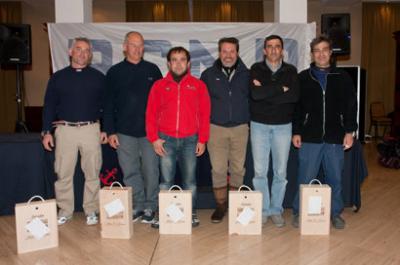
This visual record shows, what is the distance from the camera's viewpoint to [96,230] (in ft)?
9.83

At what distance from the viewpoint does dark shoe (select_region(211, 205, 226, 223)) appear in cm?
314

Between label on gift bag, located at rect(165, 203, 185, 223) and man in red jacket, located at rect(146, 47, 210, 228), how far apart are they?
326mm

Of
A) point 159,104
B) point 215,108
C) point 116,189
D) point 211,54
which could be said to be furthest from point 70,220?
point 211,54

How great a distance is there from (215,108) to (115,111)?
2.51 feet

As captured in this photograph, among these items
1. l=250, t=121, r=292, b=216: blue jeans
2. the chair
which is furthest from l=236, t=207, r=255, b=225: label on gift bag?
the chair

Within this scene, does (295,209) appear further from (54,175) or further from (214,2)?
(214,2)

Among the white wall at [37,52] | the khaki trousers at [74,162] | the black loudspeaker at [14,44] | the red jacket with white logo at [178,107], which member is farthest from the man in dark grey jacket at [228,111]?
the white wall at [37,52]

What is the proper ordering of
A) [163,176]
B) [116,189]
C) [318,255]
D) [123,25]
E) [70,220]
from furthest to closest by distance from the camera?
[123,25]
[70,220]
[163,176]
[116,189]
[318,255]

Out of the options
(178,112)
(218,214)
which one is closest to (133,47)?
(178,112)

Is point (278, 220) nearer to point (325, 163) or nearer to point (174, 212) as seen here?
point (325, 163)

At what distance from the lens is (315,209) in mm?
2852

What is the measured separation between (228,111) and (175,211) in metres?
0.82

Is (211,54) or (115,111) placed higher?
(211,54)

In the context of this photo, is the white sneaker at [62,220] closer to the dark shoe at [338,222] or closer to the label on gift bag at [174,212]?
the label on gift bag at [174,212]
